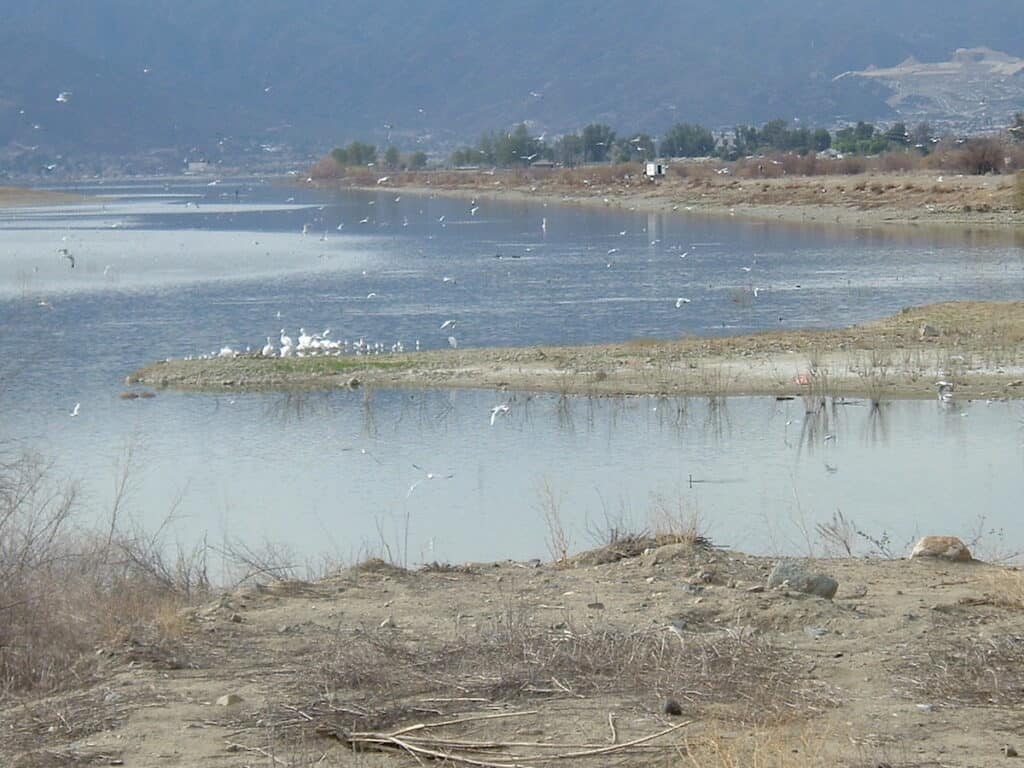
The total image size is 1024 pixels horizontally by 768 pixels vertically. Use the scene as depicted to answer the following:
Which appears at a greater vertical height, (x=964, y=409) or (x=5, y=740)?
(x=5, y=740)

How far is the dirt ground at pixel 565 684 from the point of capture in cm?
584

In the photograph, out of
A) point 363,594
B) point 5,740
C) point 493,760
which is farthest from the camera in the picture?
point 363,594

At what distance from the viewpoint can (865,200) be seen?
62.2m

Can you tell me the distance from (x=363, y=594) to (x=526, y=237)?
150 ft

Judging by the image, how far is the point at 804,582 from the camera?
27.6 ft

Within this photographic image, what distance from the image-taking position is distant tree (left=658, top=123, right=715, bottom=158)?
394 ft

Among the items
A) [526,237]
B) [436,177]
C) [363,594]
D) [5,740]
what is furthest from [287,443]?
[436,177]

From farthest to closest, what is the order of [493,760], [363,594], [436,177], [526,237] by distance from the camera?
[436,177], [526,237], [363,594], [493,760]

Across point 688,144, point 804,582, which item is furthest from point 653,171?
point 804,582

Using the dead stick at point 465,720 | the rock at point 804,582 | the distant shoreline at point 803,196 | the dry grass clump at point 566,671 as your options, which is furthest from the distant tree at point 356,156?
the dead stick at point 465,720

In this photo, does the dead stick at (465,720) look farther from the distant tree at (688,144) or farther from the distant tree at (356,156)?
the distant tree at (356,156)

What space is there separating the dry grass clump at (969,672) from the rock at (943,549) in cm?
286

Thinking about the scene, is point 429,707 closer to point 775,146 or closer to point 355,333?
point 355,333

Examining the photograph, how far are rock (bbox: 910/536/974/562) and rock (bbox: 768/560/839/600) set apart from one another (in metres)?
1.85
